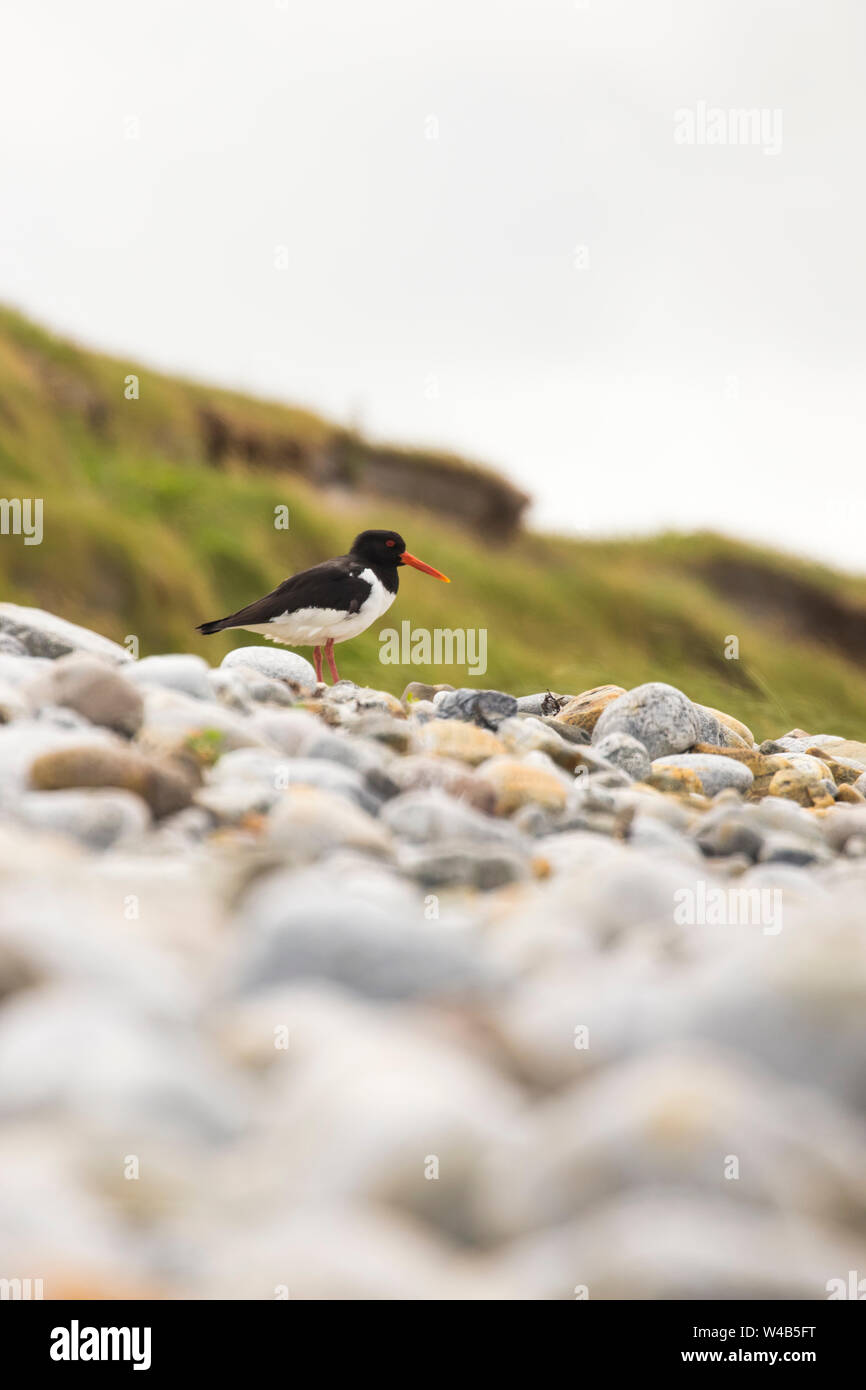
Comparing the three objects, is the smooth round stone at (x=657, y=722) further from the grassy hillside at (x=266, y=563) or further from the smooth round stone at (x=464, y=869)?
the grassy hillside at (x=266, y=563)

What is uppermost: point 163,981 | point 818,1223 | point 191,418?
point 191,418

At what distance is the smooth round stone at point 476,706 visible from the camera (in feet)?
15.0

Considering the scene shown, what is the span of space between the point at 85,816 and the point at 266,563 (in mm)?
8895

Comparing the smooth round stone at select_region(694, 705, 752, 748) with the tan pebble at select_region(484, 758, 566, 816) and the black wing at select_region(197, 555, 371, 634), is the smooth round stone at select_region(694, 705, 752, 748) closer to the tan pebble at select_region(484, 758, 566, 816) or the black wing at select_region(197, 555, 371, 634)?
the tan pebble at select_region(484, 758, 566, 816)

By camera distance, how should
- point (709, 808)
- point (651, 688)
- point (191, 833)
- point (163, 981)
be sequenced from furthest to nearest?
point (651, 688)
point (709, 808)
point (191, 833)
point (163, 981)

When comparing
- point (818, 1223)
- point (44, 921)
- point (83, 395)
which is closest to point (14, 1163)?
point (44, 921)

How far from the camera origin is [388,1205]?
1.37 meters

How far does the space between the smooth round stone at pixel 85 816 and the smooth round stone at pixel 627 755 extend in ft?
6.72

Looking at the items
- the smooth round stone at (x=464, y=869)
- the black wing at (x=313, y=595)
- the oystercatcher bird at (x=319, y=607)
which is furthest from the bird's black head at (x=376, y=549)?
the smooth round stone at (x=464, y=869)

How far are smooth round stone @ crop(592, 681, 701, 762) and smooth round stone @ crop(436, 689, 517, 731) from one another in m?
0.40

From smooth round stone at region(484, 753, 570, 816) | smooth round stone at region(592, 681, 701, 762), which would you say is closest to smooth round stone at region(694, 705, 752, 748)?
smooth round stone at region(592, 681, 701, 762)

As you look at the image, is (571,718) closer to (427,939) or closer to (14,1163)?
(427,939)

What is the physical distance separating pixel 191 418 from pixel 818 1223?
43.9 feet

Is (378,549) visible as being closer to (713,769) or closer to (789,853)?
(713,769)
